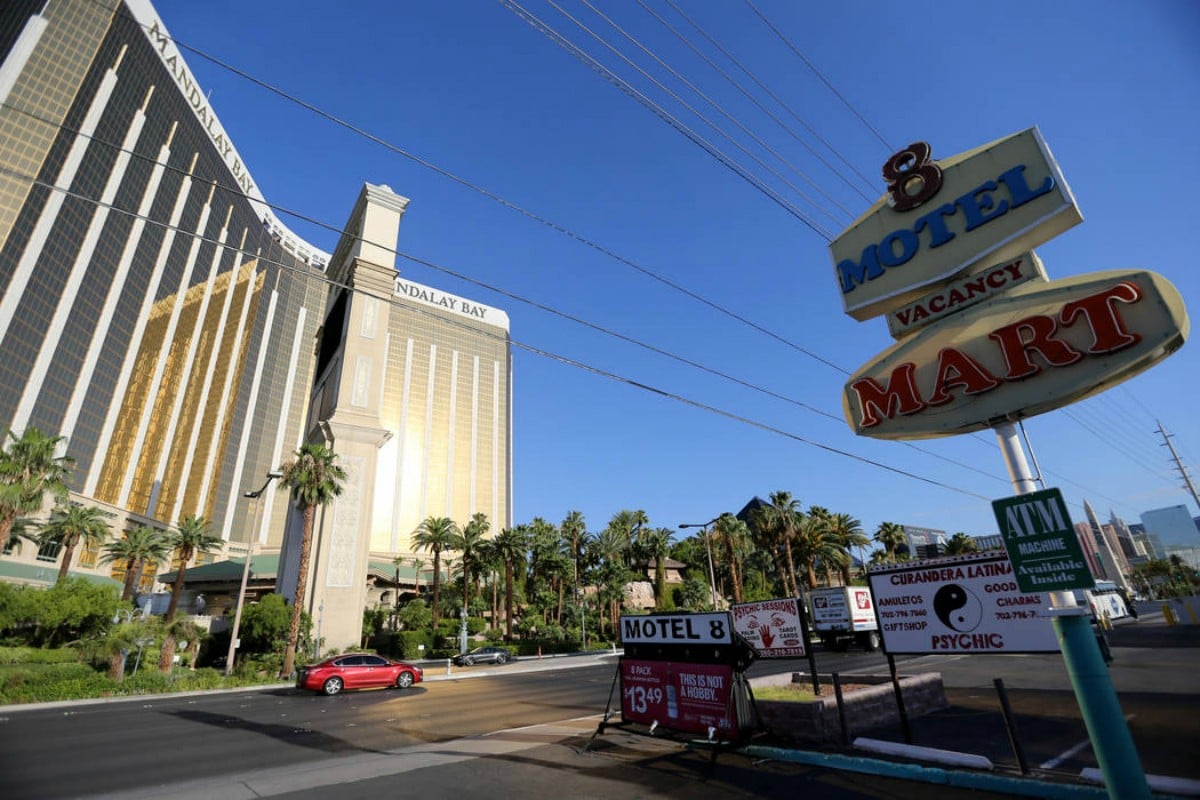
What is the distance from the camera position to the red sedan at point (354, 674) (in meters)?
22.1

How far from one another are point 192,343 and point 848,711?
14101 centimetres

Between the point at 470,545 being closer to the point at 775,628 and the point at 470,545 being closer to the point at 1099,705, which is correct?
the point at 775,628

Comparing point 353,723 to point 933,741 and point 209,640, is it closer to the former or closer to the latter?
point 933,741

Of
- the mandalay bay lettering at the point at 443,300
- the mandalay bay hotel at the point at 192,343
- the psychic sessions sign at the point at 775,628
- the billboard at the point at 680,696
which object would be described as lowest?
the billboard at the point at 680,696

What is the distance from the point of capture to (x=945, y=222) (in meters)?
7.98

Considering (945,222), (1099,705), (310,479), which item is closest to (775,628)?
(1099,705)

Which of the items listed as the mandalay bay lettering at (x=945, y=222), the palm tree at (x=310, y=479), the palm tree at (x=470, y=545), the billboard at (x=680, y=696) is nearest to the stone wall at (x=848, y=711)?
the billboard at (x=680, y=696)

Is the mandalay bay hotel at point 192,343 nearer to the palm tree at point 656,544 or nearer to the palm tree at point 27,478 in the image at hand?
the palm tree at point 27,478

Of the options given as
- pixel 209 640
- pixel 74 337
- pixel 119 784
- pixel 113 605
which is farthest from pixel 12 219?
pixel 119 784

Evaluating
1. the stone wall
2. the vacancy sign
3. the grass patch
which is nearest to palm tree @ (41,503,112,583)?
the grass patch

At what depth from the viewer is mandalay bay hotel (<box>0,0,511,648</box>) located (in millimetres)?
52031

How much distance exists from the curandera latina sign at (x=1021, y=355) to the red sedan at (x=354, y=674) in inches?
919

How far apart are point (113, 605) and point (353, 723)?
40.0 meters

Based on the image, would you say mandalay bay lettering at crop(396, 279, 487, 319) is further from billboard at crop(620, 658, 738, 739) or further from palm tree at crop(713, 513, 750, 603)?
billboard at crop(620, 658, 738, 739)
